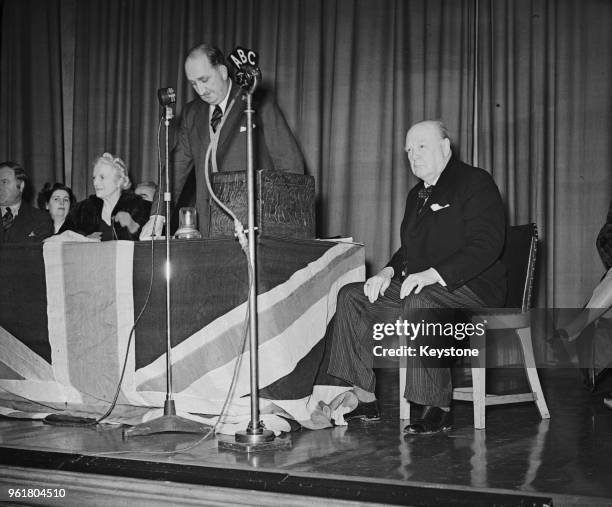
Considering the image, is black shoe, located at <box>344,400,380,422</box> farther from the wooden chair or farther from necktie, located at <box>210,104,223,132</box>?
necktie, located at <box>210,104,223,132</box>

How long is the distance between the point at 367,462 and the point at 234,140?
155 cm

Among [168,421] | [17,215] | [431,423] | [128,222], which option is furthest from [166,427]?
[17,215]

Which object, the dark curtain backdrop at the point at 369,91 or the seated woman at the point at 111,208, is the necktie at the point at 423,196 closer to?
the seated woman at the point at 111,208

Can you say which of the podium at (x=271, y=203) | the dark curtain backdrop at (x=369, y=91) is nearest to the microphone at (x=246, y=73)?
the podium at (x=271, y=203)

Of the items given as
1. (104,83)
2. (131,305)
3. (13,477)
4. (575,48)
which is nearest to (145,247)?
(131,305)

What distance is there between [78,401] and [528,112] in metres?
3.12

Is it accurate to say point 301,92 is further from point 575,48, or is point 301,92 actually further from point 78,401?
point 78,401

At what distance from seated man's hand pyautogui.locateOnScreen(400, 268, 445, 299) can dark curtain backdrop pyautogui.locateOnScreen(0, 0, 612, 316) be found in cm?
228

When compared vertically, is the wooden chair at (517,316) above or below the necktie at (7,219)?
below

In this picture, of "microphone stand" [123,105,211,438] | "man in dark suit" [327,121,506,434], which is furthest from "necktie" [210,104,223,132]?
"man in dark suit" [327,121,506,434]

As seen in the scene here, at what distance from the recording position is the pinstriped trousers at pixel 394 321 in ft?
8.83

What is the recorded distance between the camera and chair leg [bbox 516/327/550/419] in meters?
2.99

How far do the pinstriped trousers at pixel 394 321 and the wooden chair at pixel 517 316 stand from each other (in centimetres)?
A: 9

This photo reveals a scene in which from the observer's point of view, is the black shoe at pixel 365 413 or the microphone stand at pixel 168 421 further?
the black shoe at pixel 365 413
